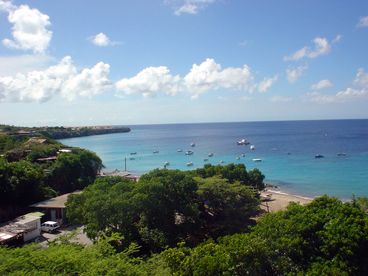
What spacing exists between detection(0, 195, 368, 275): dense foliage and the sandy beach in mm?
19904

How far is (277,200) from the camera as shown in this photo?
37906 millimetres

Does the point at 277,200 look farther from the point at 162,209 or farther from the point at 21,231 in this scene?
the point at 21,231

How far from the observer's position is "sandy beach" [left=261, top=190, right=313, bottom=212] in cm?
3466

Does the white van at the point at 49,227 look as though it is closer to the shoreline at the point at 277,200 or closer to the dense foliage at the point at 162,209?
the dense foliage at the point at 162,209

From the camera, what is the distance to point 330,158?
66812 mm

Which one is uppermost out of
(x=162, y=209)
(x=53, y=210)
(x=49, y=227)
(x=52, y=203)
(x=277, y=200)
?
(x=162, y=209)

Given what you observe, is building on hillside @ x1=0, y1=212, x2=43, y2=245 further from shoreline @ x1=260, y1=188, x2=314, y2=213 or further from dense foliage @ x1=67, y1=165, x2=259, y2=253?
shoreline @ x1=260, y1=188, x2=314, y2=213

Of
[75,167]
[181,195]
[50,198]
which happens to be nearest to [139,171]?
[75,167]

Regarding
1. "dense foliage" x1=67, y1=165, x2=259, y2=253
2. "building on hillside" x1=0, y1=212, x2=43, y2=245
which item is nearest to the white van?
"building on hillside" x1=0, y1=212, x2=43, y2=245

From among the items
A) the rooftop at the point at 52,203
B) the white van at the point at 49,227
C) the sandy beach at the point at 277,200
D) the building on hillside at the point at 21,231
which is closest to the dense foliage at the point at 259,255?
the building on hillside at the point at 21,231

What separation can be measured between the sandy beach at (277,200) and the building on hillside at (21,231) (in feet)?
64.3

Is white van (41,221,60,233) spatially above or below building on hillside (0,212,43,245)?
below

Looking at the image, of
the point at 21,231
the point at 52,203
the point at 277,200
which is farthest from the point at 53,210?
the point at 277,200

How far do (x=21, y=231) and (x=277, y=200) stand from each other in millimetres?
25130
